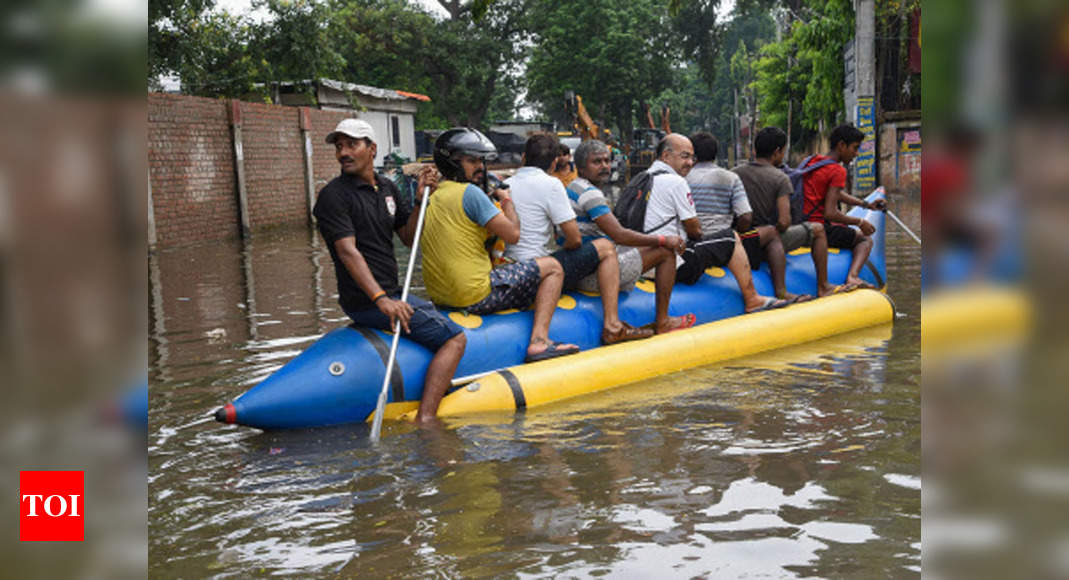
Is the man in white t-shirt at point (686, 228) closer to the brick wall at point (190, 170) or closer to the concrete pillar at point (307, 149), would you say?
the brick wall at point (190, 170)

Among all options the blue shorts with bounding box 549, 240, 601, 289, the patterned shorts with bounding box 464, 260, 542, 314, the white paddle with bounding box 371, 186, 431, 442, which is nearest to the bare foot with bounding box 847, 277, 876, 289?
the blue shorts with bounding box 549, 240, 601, 289

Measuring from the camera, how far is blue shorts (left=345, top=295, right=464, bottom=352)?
5219 mm

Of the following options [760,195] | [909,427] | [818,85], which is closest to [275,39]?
[818,85]

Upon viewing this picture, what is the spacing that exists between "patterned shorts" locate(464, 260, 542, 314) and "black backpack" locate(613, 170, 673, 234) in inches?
45.7

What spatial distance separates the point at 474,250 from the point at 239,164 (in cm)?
1299

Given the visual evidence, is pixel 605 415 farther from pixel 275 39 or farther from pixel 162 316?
pixel 275 39

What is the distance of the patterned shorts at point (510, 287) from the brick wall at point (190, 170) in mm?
10364

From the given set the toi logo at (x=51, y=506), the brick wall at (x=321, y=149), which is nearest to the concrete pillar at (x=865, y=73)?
the brick wall at (x=321, y=149)

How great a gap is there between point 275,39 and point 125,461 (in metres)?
21.8

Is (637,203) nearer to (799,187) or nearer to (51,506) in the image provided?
(799,187)

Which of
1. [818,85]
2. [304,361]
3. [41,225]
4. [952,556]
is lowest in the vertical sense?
[304,361]

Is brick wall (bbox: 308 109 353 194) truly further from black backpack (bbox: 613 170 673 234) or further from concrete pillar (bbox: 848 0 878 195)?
black backpack (bbox: 613 170 673 234)

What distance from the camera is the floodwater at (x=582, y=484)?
3.29 metres

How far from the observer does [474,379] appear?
5480 millimetres
